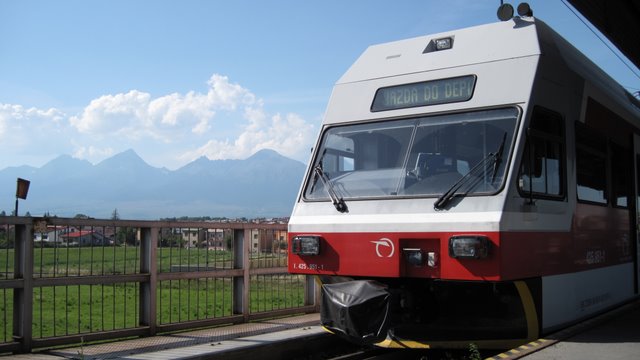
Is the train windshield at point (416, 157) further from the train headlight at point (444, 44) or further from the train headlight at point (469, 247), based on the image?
the train headlight at point (444, 44)

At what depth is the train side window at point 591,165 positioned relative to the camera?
311 inches

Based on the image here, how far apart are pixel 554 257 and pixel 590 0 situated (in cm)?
909

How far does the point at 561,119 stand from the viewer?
7.46 metres

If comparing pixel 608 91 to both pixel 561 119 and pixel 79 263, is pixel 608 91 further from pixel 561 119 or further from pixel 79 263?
pixel 79 263

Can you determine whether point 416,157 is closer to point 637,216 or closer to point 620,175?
point 620,175

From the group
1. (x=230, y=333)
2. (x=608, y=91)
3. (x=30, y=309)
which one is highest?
(x=608, y=91)

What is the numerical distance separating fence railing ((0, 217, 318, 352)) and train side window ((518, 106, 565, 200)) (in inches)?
178

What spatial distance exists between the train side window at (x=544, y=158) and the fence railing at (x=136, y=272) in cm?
453

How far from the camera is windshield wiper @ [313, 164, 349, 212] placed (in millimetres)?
7387

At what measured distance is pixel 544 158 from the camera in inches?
279

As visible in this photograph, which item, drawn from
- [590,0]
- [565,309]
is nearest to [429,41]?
[565,309]

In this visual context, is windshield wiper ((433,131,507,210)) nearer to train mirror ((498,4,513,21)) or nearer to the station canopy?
train mirror ((498,4,513,21))

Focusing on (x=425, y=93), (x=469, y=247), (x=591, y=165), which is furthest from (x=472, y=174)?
(x=591, y=165)

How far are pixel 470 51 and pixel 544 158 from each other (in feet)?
4.81
